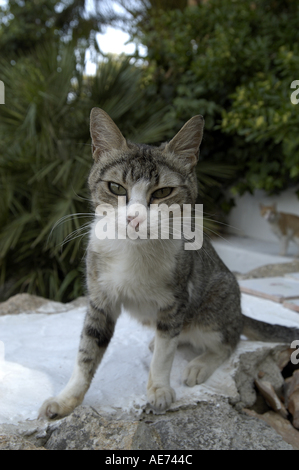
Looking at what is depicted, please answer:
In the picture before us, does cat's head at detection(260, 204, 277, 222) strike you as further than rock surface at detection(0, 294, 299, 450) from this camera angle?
Yes

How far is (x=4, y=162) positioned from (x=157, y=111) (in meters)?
1.97

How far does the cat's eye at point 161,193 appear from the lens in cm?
158

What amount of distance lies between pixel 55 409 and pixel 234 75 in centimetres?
456

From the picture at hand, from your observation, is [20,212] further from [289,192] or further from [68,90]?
[289,192]

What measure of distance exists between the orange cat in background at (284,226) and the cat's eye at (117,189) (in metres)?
3.61

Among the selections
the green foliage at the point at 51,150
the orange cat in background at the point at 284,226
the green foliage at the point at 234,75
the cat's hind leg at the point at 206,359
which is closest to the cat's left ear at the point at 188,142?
the cat's hind leg at the point at 206,359

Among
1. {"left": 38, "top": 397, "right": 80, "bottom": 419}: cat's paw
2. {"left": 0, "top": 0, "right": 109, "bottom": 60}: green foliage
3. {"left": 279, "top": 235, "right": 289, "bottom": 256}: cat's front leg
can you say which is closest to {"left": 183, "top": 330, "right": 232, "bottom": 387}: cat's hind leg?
{"left": 38, "top": 397, "right": 80, "bottom": 419}: cat's paw

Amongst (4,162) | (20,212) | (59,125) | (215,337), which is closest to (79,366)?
(215,337)

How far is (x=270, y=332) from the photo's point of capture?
2203 millimetres

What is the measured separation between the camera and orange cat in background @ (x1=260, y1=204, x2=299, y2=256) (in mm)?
4703

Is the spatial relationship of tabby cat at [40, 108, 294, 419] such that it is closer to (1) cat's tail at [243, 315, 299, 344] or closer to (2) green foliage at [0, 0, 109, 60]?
(1) cat's tail at [243, 315, 299, 344]

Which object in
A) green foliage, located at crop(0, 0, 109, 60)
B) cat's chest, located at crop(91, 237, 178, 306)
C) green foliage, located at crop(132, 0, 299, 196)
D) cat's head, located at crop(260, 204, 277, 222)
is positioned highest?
green foliage, located at crop(0, 0, 109, 60)

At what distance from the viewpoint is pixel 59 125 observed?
4.52m

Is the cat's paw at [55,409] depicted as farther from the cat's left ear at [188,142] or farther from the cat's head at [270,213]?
the cat's head at [270,213]
